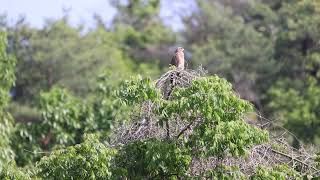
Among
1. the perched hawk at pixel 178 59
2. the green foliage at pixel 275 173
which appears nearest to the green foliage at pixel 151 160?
the green foliage at pixel 275 173

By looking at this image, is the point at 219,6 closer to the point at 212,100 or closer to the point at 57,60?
the point at 57,60

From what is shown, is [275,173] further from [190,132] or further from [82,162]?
[82,162]

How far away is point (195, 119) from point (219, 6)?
29759 millimetres

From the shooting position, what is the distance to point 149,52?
41.9 m

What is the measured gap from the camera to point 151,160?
33.0 feet

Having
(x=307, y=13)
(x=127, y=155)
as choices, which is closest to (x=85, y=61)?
(x=307, y=13)

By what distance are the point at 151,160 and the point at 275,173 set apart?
53.7 inches

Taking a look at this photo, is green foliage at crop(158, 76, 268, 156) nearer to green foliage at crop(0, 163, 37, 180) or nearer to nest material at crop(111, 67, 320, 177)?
nest material at crop(111, 67, 320, 177)

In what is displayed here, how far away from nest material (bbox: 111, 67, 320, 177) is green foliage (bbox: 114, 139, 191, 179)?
0.53 feet

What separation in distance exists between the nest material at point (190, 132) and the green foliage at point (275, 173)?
0.17 m

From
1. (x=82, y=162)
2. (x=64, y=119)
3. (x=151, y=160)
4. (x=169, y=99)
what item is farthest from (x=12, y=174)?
(x=64, y=119)

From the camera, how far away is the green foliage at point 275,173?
9.85m

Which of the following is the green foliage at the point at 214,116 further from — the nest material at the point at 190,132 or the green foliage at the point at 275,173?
the green foliage at the point at 275,173

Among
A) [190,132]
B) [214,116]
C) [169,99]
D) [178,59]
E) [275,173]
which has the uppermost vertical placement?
[178,59]
